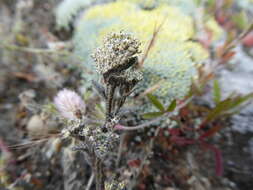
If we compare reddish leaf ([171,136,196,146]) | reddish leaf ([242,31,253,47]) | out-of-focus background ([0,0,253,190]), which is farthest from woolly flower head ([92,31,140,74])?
reddish leaf ([242,31,253,47])

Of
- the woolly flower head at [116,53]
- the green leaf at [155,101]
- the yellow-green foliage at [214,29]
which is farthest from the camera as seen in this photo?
the yellow-green foliage at [214,29]

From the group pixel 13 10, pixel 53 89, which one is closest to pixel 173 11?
pixel 53 89

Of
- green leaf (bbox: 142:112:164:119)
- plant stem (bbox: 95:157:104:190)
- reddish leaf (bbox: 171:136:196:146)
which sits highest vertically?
green leaf (bbox: 142:112:164:119)

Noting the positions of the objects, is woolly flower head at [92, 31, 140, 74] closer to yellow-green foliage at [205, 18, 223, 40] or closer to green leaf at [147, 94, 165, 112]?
green leaf at [147, 94, 165, 112]

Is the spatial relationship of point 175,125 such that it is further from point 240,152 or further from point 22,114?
point 22,114

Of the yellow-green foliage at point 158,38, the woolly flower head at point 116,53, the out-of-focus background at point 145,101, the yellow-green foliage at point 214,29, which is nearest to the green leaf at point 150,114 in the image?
the out-of-focus background at point 145,101

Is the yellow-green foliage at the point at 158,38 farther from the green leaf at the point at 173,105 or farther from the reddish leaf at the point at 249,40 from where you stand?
the reddish leaf at the point at 249,40
